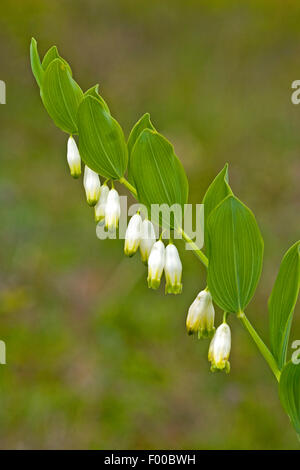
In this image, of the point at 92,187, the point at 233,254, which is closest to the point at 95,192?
the point at 92,187

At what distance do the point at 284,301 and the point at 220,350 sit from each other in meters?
0.11

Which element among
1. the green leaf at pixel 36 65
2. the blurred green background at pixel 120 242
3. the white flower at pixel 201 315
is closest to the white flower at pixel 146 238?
the white flower at pixel 201 315

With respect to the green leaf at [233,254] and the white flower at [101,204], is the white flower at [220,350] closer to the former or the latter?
the green leaf at [233,254]

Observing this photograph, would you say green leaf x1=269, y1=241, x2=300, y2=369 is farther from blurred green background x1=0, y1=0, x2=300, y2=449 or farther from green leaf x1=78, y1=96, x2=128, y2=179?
blurred green background x1=0, y1=0, x2=300, y2=449

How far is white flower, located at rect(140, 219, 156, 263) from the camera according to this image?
2.54 ft

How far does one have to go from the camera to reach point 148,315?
2453mm

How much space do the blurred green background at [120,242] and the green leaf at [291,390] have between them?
4.22ft

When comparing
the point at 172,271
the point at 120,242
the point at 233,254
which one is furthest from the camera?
the point at 120,242

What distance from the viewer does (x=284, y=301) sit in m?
0.70

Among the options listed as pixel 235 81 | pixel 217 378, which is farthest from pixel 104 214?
pixel 235 81

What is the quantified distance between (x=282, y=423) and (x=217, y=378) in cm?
33

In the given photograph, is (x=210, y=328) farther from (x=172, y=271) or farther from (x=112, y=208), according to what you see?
(x=112, y=208)

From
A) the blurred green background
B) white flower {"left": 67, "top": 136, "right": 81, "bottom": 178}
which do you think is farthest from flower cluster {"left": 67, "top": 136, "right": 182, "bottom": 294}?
the blurred green background

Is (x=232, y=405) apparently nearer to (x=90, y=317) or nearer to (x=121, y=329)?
(x=121, y=329)
